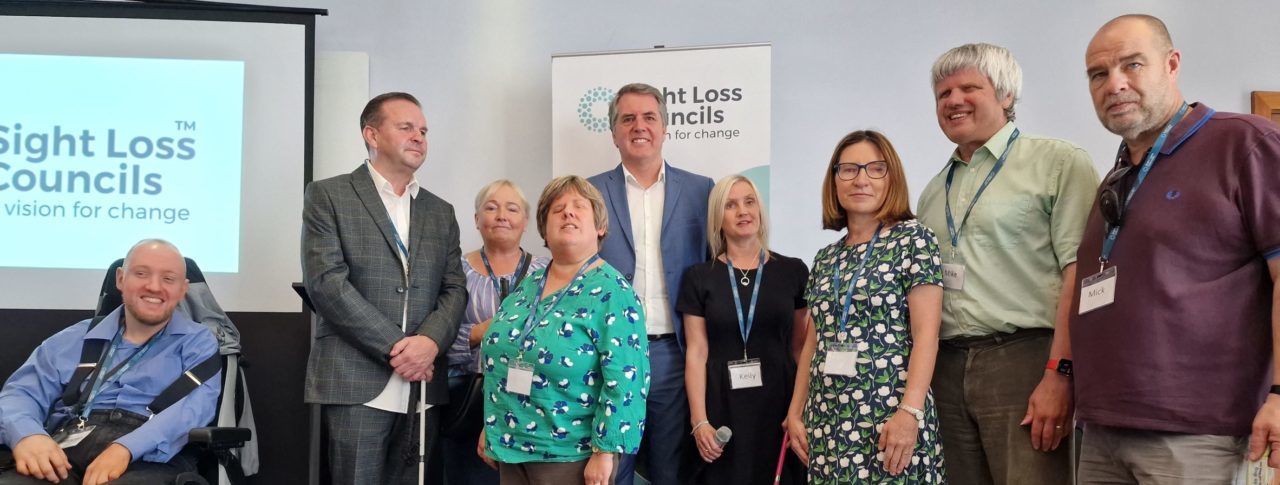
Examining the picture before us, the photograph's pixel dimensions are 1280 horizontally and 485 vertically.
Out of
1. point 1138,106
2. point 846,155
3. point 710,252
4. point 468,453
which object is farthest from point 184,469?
point 1138,106

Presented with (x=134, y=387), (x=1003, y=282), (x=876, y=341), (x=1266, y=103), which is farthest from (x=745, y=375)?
(x=1266, y=103)

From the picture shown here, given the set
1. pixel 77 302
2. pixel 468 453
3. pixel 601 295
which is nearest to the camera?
pixel 601 295

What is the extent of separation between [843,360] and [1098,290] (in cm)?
61

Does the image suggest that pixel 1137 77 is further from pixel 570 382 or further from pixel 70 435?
pixel 70 435

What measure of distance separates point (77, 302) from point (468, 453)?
2275 mm

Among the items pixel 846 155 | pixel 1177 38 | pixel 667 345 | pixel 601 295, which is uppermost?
pixel 1177 38

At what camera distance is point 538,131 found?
482cm

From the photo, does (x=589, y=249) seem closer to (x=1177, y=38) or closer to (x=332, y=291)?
(x=332, y=291)

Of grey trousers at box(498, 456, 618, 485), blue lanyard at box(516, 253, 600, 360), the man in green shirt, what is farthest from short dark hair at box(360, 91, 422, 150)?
the man in green shirt

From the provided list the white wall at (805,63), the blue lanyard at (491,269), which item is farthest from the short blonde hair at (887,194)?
the white wall at (805,63)

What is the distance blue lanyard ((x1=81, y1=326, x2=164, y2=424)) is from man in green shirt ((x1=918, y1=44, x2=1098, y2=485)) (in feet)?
8.27

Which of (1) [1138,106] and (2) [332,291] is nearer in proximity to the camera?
(1) [1138,106]

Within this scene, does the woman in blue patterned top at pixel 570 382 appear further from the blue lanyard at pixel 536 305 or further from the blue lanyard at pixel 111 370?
the blue lanyard at pixel 111 370

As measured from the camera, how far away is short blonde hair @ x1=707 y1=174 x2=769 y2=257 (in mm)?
3131
